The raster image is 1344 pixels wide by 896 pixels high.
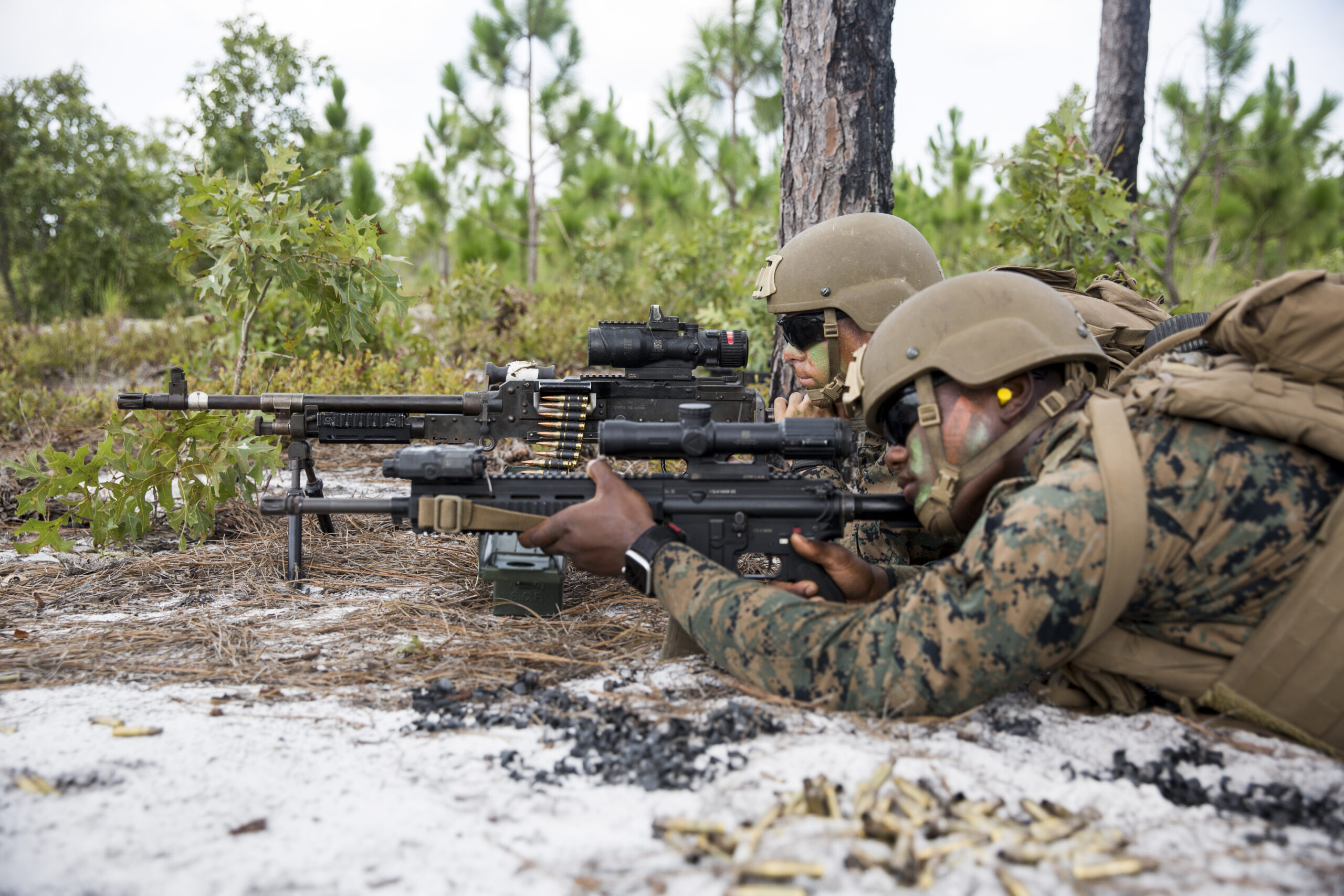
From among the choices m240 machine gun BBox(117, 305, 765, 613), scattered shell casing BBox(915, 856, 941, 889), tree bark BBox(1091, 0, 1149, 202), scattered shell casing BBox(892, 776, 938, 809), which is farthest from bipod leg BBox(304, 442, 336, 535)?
tree bark BBox(1091, 0, 1149, 202)

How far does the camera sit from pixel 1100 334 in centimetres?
358

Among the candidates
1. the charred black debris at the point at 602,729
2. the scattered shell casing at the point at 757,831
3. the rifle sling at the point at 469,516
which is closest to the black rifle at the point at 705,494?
the rifle sling at the point at 469,516

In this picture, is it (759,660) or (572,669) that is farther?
(572,669)

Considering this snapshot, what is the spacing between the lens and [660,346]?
4652 mm

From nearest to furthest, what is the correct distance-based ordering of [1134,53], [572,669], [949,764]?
1. [949,764]
2. [572,669]
3. [1134,53]

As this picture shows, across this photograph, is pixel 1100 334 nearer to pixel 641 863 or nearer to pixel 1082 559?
pixel 1082 559

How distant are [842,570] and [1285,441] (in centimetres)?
136

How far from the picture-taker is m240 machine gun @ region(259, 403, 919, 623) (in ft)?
9.82

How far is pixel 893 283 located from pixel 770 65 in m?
13.0

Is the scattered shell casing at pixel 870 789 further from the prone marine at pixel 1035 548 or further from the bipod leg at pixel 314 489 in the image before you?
the bipod leg at pixel 314 489

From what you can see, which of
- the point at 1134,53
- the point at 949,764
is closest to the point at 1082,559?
the point at 949,764

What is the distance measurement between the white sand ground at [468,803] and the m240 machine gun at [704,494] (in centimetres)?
66

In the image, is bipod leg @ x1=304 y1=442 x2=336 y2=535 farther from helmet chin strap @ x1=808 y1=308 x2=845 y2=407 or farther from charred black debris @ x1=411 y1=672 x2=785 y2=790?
helmet chin strap @ x1=808 y1=308 x2=845 y2=407

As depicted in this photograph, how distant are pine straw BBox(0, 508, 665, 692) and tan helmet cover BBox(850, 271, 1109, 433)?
1.41 metres
